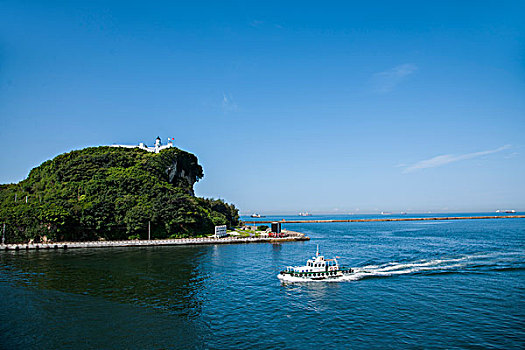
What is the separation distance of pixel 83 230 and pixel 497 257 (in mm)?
114493

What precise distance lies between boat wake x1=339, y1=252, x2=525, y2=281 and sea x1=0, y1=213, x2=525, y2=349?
207 millimetres

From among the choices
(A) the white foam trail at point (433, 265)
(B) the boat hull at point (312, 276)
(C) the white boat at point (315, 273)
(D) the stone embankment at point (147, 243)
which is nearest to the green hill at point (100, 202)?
(D) the stone embankment at point (147, 243)

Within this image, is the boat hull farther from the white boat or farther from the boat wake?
the boat wake

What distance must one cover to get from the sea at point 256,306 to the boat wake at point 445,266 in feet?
0.68

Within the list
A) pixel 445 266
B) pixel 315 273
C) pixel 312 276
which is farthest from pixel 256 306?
pixel 445 266

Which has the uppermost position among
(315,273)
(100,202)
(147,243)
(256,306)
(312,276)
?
(100,202)

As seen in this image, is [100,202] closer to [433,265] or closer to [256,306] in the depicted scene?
[256,306]

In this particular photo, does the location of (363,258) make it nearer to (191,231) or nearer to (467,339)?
(467,339)

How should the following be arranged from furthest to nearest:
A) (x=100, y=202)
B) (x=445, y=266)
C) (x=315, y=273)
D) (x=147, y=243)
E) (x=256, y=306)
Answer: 1. (x=100, y=202)
2. (x=147, y=243)
3. (x=445, y=266)
4. (x=315, y=273)
5. (x=256, y=306)

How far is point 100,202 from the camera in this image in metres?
110

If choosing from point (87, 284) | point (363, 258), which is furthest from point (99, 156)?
point (363, 258)

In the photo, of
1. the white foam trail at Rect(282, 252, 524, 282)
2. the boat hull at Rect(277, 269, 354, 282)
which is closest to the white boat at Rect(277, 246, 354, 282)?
the boat hull at Rect(277, 269, 354, 282)

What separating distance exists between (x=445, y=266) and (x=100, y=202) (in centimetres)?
10073

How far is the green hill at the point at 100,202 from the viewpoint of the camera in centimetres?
10075
